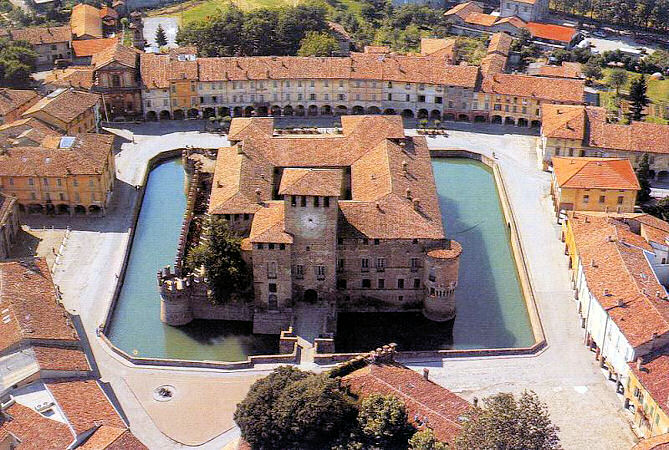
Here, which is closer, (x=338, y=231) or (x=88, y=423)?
(x=88, y=423)

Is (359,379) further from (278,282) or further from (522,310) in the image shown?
(522,310)

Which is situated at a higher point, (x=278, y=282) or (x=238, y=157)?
(x=238, y=157)

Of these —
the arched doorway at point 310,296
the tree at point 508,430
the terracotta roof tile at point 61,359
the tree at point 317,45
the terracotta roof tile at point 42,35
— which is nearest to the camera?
the tree at point 508,430

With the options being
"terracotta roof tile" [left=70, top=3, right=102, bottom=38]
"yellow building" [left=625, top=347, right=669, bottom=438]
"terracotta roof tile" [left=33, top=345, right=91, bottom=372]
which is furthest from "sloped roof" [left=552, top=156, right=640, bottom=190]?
"terracotta roof tile" [left=70, top=3, right=102, bottom=38]

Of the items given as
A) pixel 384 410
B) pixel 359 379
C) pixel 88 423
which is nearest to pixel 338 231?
pixel 359 379

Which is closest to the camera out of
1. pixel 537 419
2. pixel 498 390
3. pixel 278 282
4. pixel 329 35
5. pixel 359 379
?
pixel 537 419

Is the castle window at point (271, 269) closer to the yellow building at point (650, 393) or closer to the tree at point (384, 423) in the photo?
the tree at point (384, 423)

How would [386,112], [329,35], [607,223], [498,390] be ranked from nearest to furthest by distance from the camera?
[498,390] < [607,223] < [386,112] < [329,35]

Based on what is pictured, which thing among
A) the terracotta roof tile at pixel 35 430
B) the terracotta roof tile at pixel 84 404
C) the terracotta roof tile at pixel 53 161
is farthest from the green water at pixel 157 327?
the terracotta roof tile at pixel 35 430
